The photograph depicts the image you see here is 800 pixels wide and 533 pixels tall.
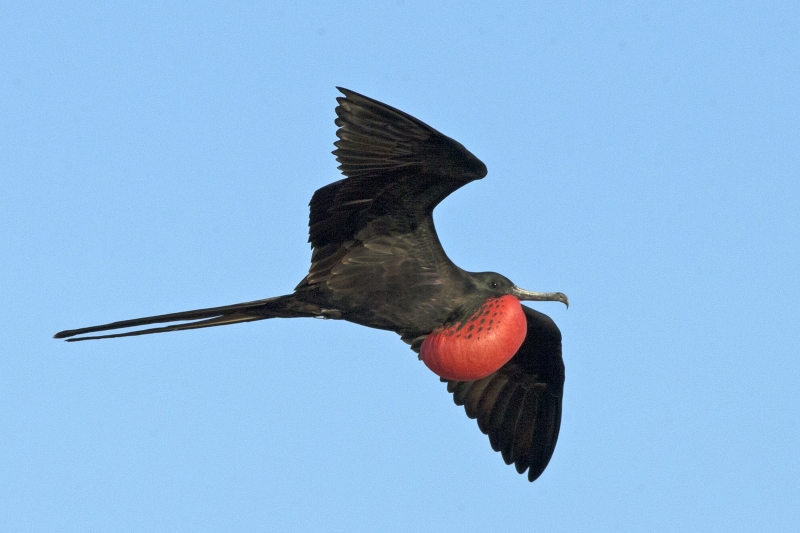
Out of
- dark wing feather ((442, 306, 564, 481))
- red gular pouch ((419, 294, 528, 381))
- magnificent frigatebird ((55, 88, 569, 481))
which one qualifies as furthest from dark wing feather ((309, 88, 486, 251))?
dark wing feather ((442, 306, 564, 481))

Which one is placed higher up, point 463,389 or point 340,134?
point 340,134

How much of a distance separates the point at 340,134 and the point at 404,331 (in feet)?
4.46

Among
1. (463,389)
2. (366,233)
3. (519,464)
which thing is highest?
(366,233)

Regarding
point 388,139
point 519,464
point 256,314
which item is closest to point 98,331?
point 256,314

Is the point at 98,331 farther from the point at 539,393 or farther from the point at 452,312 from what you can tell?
the point at 539,393

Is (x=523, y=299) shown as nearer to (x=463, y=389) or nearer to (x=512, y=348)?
(x=512, y=348)

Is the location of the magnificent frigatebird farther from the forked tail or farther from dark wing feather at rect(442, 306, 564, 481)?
dark wing feather at rect(442, 306, 564, 481)

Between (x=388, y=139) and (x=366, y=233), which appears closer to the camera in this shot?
(x=388, y=139)

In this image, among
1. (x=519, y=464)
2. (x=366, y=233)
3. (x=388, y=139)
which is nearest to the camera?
(x=388, y=139)

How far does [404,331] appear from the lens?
7.46m

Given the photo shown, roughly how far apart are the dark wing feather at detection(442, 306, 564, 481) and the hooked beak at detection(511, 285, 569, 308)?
1.07 meters

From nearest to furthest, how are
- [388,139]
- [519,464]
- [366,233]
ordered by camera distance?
1. [388,139]
2. [366,233]
3. [519,464]

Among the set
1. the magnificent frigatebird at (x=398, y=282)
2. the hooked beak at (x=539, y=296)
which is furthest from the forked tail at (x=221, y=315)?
the hooked beak at (x=539, y=296)

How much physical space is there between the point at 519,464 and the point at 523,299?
159 centimetres
